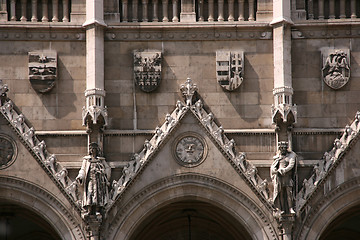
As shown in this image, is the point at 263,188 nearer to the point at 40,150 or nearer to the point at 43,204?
the point at 43,204

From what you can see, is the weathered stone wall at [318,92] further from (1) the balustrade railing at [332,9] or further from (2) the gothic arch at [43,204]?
(2) the gothic arch at [43,204]

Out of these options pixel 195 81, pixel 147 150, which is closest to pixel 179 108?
pixel 195 81

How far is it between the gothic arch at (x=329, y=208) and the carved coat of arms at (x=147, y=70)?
218 inches

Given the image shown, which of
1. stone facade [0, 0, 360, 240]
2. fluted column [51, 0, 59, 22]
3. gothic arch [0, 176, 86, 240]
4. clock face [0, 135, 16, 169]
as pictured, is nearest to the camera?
gothic arch [0, 176, 86, 240]

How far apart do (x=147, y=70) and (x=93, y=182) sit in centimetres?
364

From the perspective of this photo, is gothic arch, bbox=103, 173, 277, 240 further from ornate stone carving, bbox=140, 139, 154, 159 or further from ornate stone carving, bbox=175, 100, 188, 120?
→ ornate stone carving, bbox=175, 100, 188, 120

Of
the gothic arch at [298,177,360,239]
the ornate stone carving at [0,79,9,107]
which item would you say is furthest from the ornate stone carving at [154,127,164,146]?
the gothic arch at [298,177,360,239]

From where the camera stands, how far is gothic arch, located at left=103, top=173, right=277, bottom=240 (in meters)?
34.2

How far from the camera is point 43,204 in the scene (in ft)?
113

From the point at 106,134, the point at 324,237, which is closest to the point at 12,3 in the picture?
the point at 106,134

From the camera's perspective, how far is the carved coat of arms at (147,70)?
35.2 metres

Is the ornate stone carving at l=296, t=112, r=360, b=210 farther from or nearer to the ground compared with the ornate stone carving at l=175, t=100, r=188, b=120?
nearer to the ground

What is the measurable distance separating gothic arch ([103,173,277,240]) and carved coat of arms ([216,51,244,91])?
2737 mm

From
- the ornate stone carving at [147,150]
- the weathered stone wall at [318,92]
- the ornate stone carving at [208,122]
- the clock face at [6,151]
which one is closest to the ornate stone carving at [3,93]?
the clock face at [6,151]
